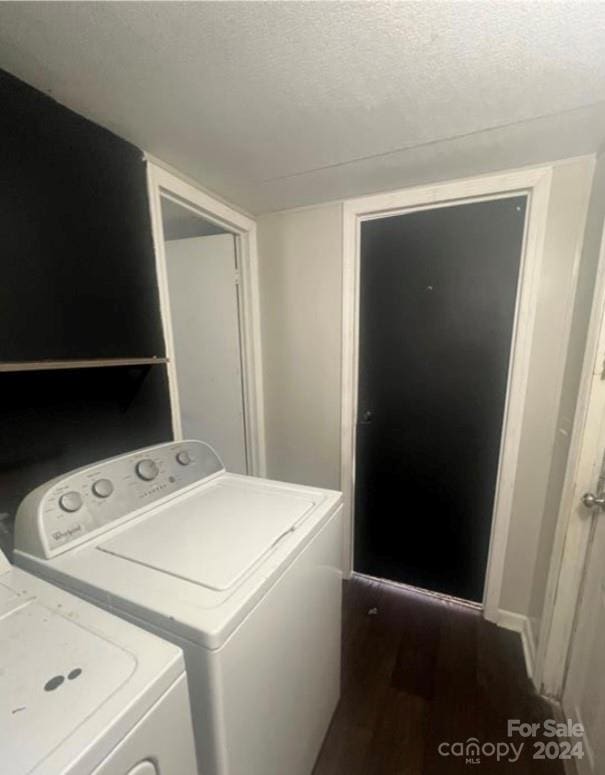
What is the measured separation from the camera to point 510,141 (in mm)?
1274

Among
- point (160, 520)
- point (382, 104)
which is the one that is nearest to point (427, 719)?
point (160, 520)

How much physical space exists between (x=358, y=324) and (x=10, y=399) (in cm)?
155

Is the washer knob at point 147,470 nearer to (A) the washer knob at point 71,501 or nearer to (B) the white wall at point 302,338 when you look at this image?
(A) the washer knob at point 71,501

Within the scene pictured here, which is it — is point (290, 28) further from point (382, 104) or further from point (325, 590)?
point (325, 590)

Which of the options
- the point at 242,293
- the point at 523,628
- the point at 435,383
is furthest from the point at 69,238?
the point at 523,628

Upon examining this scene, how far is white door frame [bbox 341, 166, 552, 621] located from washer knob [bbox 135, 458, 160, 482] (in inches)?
42.9

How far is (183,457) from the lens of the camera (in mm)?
1307

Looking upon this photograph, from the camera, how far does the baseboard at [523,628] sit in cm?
156

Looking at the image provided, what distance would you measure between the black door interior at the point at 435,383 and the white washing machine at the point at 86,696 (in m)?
1.53

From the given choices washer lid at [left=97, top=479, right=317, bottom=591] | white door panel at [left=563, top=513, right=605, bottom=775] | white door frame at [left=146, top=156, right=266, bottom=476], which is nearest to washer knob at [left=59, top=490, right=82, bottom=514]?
washer lid at [left=97, top=479, right=317, bottom=591]

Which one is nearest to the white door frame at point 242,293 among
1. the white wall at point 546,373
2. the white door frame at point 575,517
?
the white wall at point 546,373

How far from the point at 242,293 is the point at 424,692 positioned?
218 cm

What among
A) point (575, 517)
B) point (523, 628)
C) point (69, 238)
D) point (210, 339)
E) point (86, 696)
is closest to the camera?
point (86, 696)

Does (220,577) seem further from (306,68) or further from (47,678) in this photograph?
(306,68)
